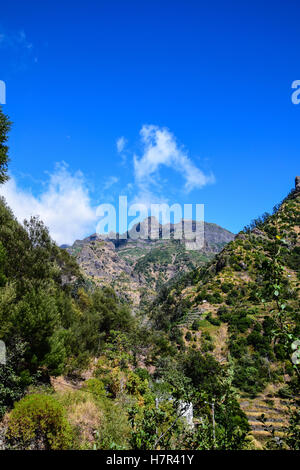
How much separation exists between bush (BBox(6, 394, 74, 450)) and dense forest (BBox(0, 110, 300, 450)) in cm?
5

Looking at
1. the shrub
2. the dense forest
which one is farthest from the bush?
the shrub

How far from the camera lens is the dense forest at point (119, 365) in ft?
14.3

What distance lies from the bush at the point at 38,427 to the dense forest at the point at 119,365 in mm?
47

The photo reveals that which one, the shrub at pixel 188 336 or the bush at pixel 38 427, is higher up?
the bush at pixel 38 427

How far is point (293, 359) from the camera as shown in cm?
338

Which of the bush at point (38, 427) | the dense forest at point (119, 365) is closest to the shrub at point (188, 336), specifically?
the dense forest at point (119, 365)

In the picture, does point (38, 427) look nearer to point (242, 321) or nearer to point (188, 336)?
point (188, 336)

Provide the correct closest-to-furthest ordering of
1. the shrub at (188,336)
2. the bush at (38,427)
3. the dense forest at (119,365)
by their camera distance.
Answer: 1. the dense forest at (119,365)
2. the bush at (38,427)
3. the shrub at (188,336)

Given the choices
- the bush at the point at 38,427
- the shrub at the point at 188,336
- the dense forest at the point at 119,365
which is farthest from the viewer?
the shrub at the point at 188,336

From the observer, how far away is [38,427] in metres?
11.8

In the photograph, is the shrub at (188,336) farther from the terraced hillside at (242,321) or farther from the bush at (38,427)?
the bush at (38,427)

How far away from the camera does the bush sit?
1123 centimetres

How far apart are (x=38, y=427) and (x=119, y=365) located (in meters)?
18.0

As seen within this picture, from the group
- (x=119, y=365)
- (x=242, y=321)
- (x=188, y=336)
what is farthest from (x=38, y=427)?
(x=242, y=321)
